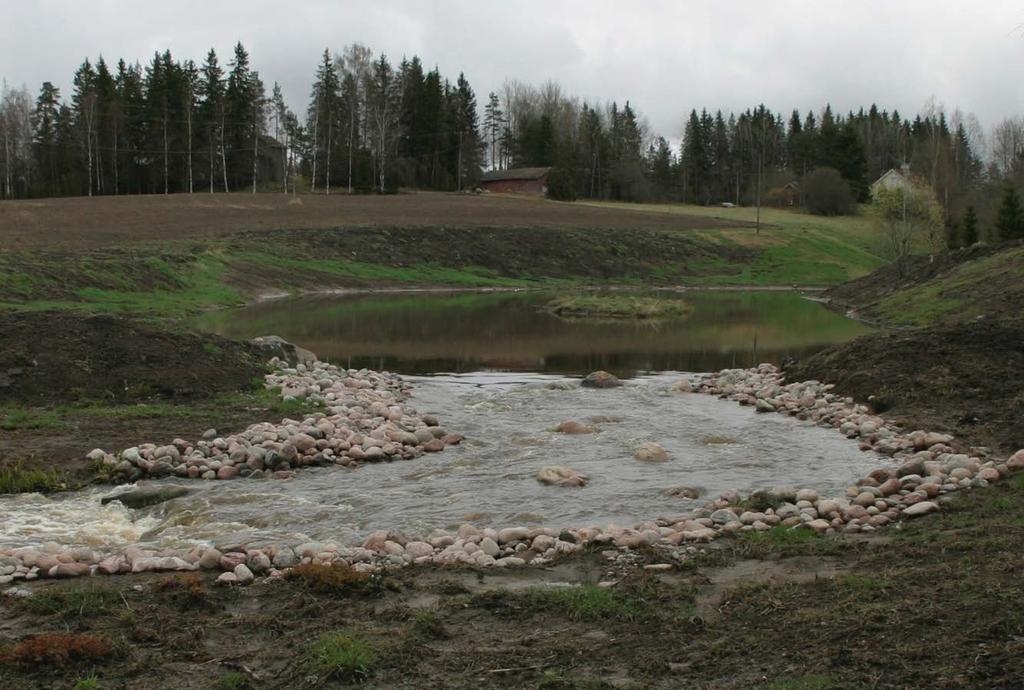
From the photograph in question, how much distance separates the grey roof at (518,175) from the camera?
119 m

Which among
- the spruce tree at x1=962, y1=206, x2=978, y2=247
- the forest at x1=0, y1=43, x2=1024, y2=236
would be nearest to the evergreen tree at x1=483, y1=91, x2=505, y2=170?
the forest at x1=0, y1=43, x2=1024, y2=236

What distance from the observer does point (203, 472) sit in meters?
14.8

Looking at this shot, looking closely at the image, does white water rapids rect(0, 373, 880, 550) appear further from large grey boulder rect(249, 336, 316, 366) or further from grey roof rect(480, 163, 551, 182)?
grey roof rect(480, 163, 551, 182)

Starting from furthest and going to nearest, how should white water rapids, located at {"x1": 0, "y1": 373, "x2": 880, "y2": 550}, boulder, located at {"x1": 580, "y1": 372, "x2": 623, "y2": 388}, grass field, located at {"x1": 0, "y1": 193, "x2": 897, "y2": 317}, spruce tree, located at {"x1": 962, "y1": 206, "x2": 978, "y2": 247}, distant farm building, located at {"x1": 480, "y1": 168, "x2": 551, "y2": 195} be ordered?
distant farm building, located at {"x1": 480, "y1": 168, "x2": 551, "y2": 195}
spruce tree, located at {"x1": 962, "y1": 206, "x2": 978, "y2": 247}
grass field, located at {"x1": 0, "y1": 193, "x2": 897, "y2": 317}
boulder, located at {"x1": 580, "y1": 372, "x2": 623, "y2": 388}
white water rapids, located at {"x1": 0, "y1": 373, "x2": 880, "y2": 550}

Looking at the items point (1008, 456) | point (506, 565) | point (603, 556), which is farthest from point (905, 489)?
point (506, 565)

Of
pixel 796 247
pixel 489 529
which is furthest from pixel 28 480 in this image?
pixel 796 247

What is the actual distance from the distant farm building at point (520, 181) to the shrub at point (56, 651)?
370ft

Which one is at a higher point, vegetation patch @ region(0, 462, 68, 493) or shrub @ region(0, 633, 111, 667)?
shrub @ region(0, 633, 111, 667)

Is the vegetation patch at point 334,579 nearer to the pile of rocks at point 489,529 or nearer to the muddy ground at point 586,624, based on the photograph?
the muddy ground at point 586,624

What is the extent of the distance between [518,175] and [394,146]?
53.4ft

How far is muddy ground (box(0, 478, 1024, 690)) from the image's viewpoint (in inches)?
273

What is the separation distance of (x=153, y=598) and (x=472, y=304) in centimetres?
4554

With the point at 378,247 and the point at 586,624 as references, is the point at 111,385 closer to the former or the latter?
the point at 586,624

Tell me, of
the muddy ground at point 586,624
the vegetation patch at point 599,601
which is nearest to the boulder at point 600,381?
the muddy ground at point 586,624
